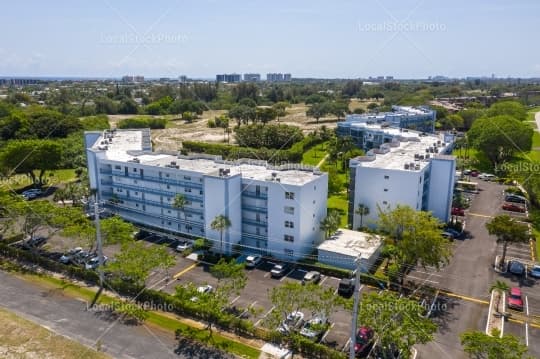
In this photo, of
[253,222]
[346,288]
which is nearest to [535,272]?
[346,288]

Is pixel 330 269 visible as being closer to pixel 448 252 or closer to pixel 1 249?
pixel 448 252

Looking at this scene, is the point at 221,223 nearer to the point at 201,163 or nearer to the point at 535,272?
the point at 201,163

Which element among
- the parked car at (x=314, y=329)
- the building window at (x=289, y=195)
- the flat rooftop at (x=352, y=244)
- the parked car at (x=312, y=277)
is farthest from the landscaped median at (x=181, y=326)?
the building window at (x=289, y=195)

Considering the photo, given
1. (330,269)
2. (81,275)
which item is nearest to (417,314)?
(330,269)

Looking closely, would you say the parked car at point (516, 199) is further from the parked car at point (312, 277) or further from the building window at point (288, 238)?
the parked car at point (312, 277)

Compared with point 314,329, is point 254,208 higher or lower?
higher

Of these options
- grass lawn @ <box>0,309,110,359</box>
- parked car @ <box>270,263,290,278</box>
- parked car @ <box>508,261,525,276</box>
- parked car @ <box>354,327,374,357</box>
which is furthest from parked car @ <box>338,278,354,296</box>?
grass lawn @ <box>0,309,110,359</box>
